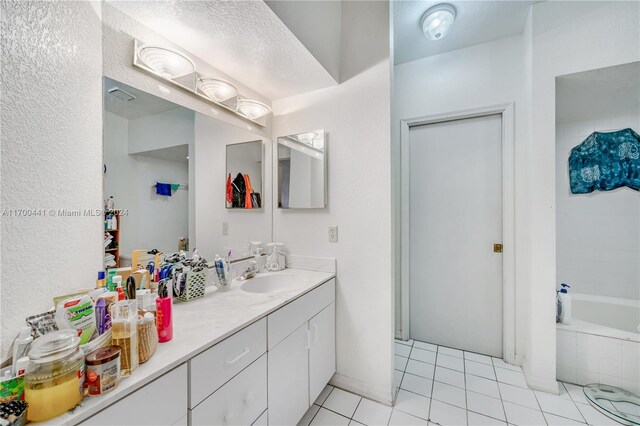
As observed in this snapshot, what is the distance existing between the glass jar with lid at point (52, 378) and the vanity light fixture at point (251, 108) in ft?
5.01

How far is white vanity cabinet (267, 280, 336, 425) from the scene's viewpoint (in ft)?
3.83

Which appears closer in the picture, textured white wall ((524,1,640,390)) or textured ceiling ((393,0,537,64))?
textured white wall ((524,1,640,390))

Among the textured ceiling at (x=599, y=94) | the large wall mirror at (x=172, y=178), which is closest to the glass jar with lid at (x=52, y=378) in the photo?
the large wall mirror at (x=172, y=178)

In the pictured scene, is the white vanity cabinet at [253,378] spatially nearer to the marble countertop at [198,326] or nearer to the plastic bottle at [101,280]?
the marble countertop at [198,326]

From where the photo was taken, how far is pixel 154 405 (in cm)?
69

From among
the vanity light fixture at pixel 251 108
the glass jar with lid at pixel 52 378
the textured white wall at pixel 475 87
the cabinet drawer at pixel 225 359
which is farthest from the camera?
the textured white wall at pixel 475 87

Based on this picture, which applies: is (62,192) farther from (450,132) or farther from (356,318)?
(450,132)

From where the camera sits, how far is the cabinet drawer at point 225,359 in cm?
81

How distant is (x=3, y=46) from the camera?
0.73m

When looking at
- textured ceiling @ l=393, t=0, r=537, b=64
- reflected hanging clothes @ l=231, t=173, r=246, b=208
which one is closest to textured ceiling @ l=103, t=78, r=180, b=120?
reflected hanging clothes @ l=231, t=173, r=246, b=208

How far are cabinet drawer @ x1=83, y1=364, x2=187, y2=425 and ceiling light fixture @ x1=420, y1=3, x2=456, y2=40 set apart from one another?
7.92 ft

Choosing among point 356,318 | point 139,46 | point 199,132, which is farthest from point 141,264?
point 356,318

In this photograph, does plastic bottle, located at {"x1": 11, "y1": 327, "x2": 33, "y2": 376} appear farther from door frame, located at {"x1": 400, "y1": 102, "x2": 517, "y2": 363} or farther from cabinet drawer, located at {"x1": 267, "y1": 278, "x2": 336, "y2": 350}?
door frame, located at {"x1": 400, "y1": 102, "x2": 517, "y2": 363}

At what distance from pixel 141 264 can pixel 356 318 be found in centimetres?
131
